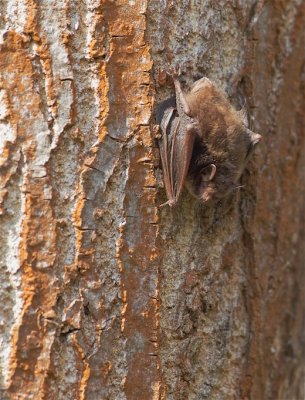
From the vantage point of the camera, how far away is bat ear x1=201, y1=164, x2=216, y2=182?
2367 millimetres

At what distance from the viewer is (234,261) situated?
98.0 inches

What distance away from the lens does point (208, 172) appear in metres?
2.40

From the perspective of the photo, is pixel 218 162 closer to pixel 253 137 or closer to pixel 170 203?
pixel 253 137

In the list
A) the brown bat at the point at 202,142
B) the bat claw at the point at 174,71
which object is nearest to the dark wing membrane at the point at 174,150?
the brown bat at the point at 202,142

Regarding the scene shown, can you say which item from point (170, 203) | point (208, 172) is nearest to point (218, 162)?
point (208, 172)

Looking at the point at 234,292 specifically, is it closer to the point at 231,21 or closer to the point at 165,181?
the point at 165,181

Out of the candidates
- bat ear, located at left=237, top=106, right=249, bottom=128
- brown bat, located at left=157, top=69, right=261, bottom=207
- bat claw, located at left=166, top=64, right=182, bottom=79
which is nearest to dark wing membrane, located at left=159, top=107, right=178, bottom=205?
brown bat, located at left=157, top=69, right=261, bottom=207

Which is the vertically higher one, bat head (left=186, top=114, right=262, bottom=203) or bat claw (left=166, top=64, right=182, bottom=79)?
bat claw (left=166, top=64, right=182, bottom=79)

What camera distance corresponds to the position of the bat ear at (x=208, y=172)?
7.77 ft

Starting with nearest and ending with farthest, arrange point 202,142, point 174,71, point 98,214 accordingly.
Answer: point 98,214 < point 174,71 < point 202,142

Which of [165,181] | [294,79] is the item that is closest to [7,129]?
[165,181]

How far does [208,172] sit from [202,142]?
109 mm

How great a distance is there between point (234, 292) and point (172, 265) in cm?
37

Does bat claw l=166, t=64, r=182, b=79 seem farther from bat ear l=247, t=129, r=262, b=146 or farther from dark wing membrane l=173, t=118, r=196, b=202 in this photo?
bat ear l=247, t=129, r=262, b=146
